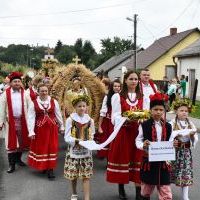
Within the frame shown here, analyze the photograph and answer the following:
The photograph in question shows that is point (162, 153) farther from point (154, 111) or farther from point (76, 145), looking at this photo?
point (76, 145)

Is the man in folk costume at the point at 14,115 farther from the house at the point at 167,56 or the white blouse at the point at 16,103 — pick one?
the house at the point at 167,56

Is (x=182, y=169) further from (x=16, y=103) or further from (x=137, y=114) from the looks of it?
(x=16, y=103)

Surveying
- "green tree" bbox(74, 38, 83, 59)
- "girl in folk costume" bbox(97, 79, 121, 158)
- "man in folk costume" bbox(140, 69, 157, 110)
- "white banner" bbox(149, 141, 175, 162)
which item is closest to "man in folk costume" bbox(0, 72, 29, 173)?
"girl in folk costume" bbox(97, 79, 121, 158)

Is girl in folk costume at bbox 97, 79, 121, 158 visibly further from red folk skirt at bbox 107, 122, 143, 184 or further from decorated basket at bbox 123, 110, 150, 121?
decorated basket at bbox 123, 110, 150, 121

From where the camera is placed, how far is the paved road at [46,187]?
7.28 meters

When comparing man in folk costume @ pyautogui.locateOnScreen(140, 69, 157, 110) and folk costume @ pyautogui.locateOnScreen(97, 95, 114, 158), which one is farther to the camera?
folk costume @ pyautogui.locateOnScreen(97, 95, 114, 158)

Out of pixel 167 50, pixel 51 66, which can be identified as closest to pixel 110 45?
pixel 167 50

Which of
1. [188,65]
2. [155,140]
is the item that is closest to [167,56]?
[188,65]

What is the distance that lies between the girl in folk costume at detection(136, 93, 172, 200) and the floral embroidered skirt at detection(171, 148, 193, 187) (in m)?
0.80

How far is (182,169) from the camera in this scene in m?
6.73

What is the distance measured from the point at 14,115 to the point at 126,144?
311cm

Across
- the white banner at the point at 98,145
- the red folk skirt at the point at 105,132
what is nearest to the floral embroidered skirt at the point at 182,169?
the white banner at the point at 98,145

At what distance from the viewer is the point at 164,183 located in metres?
5.89

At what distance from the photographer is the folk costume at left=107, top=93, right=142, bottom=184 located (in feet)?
22.4
